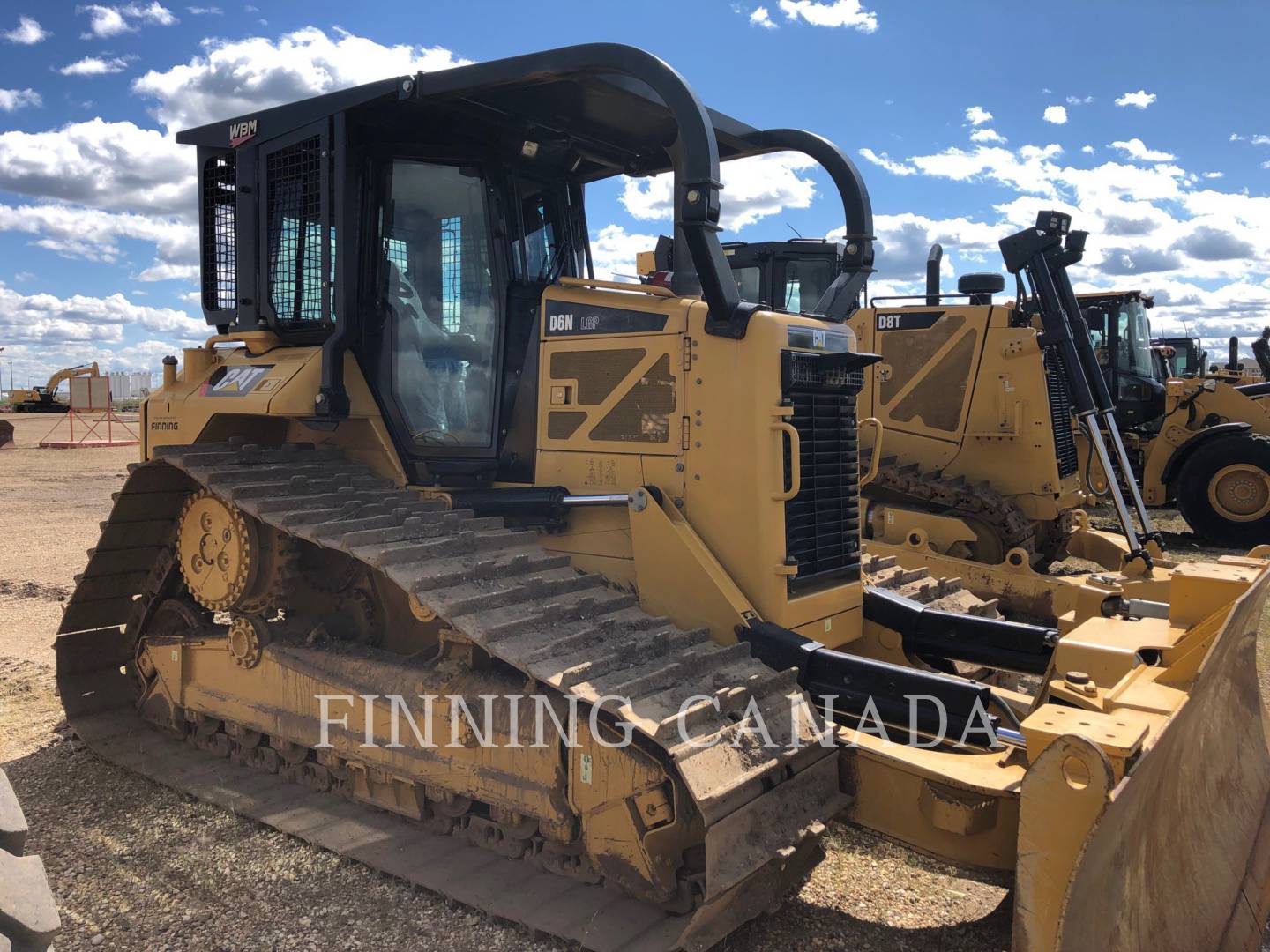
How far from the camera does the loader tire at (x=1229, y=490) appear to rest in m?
12.4

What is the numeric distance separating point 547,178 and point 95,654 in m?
3.81

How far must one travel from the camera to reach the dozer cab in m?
12.5

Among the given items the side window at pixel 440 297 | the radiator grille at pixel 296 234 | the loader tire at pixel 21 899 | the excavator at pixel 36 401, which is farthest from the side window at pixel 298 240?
the excavator at pixel 36 401

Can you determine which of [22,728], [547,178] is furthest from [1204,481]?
[22,728]

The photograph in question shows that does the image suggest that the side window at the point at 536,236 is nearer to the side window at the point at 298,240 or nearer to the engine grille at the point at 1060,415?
the side window at the point at 298,240

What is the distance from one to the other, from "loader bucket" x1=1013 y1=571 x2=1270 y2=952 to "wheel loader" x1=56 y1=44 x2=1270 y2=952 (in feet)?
0.05

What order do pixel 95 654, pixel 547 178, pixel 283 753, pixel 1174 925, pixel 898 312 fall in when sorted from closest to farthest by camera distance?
pixel 1174 925 → pixel 283 753 → pixel 547 178 → pixel 95 654 → pixel 898 312

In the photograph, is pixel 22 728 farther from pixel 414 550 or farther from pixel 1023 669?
pixel 1023 669

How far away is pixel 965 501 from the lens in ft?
29.5

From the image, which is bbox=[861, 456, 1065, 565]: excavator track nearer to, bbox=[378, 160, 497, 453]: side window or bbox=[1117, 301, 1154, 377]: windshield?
bbox=[378, 160, 497, 453]: side window

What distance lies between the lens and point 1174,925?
10.3ft

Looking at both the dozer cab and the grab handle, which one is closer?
the grab handle

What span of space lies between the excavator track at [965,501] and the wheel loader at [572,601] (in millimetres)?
3324

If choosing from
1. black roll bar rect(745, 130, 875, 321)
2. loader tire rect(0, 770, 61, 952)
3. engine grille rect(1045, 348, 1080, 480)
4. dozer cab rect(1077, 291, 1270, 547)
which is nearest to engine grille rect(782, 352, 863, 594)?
black roll bar rect(745, 130, 875, 321)
